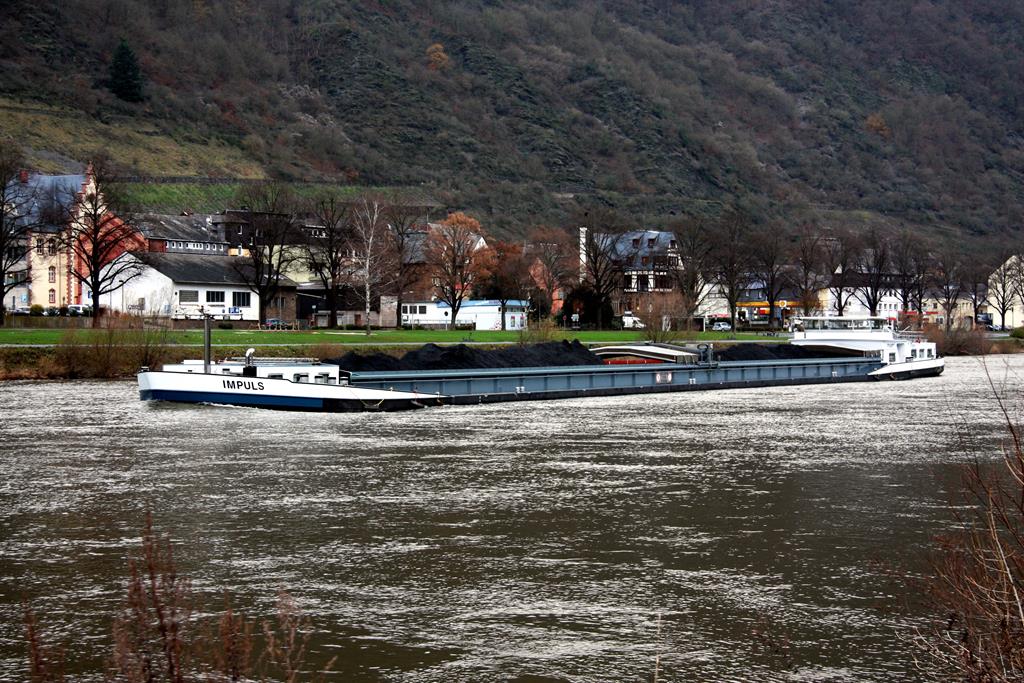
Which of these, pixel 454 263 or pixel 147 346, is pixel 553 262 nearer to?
pixel 454 263

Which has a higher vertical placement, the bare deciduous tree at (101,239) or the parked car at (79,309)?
the bare deciduous tree at (101,239)

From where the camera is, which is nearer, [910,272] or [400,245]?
[400,245]

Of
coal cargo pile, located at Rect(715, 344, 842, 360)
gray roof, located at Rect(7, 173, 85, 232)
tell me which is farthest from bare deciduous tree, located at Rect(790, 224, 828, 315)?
gray roof, located at Rect(7, 173, 85, 232)

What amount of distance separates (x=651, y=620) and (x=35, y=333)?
50267 millimetres

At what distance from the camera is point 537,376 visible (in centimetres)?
4672

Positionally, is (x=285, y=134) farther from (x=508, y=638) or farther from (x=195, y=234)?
(x=508, y=638)

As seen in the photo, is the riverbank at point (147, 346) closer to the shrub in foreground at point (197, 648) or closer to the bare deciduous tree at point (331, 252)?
the bare deciduous tree at point (331, 252)

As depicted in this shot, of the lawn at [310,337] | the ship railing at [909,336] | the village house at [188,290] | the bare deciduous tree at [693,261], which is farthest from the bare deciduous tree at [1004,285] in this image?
the village house at [188,290]

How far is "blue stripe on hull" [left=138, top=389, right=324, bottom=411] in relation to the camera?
38.8m

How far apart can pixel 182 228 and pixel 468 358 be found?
167ft

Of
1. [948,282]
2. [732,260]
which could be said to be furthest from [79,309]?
[948,282]

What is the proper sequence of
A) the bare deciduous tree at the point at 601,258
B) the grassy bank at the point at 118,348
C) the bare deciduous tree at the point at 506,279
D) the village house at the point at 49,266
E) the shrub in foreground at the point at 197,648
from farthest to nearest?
the bare deciduous tree at the point at 601,258 → the bare deciduous tree at the point at 506,279 → the village house at the point at 49,266 → the grassy bank at the point at 118,348 → the shrub in foreground at the point at 197,648

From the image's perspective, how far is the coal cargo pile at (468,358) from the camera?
48.4 metres

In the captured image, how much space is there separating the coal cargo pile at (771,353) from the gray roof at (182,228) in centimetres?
4412
